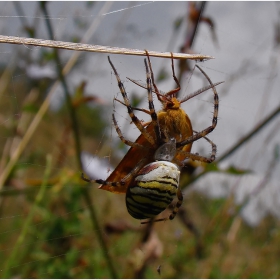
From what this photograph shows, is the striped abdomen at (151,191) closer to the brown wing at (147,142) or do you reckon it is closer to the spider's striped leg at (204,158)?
the brown wing at (147,142)

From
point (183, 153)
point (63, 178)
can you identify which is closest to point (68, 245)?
point (63, 178)

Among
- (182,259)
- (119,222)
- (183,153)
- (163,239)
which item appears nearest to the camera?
(183,153)

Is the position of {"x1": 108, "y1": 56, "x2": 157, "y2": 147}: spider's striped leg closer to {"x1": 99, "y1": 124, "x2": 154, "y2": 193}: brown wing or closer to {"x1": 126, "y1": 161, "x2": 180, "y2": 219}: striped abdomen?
{"x1": 99, "y1": 124, "x2": 154, "y2": 193}: brown wing

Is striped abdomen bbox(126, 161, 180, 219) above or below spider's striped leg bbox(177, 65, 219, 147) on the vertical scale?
below

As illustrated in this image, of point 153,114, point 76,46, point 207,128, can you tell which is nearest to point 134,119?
point 153,114

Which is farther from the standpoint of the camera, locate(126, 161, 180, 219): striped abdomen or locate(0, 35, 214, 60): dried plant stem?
locate(126, 161, 180, 219): striped abdomen

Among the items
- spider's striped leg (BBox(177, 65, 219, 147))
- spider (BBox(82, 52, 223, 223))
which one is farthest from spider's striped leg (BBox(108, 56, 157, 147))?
spider's striped leg (BBox(177, 65, 219, 147))

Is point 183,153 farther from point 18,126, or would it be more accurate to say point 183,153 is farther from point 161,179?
point 18,126

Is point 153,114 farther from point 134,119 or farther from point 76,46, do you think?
point 76,46
